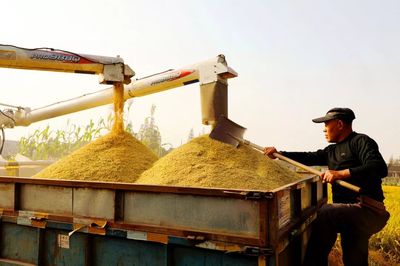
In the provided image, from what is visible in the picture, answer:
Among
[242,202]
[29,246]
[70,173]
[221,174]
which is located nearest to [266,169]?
[221,174]

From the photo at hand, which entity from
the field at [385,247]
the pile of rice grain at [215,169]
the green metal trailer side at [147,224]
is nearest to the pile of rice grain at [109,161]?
the pile of rice grain at [215,169]

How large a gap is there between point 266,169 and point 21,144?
1822 cm

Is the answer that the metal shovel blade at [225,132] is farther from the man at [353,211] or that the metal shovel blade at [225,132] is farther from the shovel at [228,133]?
the man at [353,211]

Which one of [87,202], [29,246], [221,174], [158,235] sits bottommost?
[29,246]

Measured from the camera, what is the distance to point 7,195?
3625 millimetres

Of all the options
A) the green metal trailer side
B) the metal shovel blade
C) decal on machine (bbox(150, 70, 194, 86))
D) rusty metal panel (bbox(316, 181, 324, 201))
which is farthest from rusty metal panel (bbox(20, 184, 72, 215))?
rusty metal panel (bbox(316, 181, 324, 201))

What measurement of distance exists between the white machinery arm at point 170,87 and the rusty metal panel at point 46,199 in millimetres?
2116

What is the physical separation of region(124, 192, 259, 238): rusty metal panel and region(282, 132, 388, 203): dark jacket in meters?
1.37

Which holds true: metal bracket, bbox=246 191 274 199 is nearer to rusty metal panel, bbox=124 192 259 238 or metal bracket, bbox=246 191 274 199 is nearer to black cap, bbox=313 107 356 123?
rusty metal panel, bbox=124 192 259 238

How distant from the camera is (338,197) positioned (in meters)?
3.78

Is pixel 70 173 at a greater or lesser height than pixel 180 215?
greater

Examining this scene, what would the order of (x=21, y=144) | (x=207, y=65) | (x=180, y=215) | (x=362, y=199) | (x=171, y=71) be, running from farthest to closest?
1. (x=21, y=144)
2. (x=171, y=71)
3. (x=207, y=65)
4. (x=362, y=199)
5. (x=180, y=215)

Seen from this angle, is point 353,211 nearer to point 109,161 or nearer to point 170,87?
point 109,161

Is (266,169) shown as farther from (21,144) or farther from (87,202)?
(21,144)
